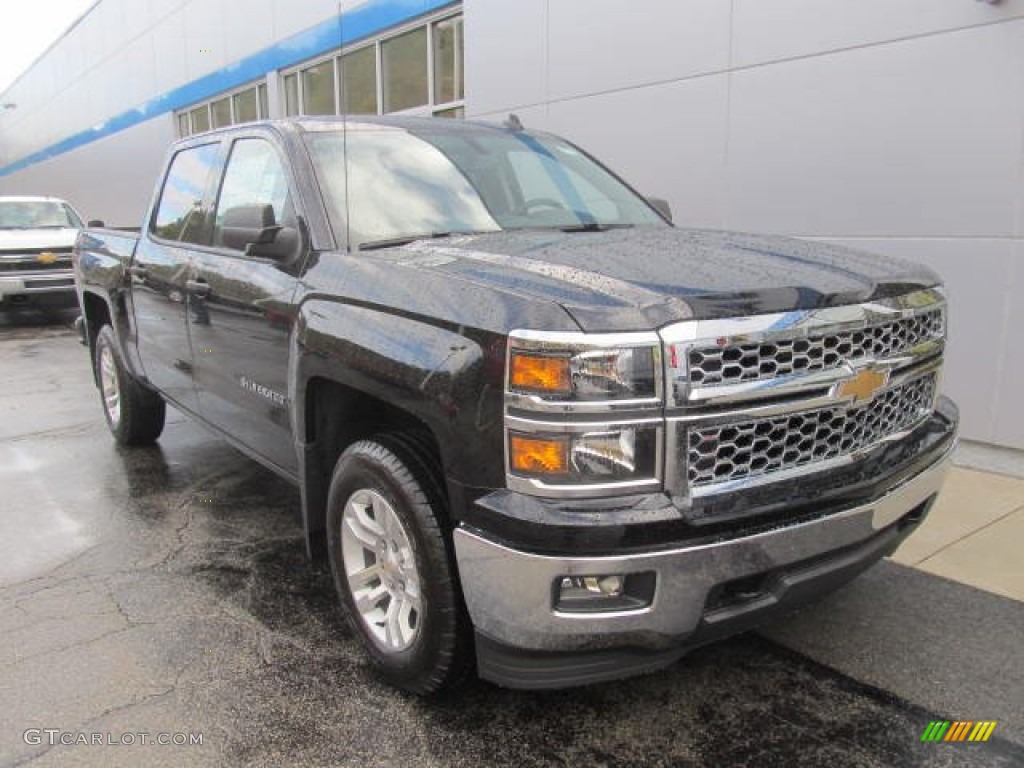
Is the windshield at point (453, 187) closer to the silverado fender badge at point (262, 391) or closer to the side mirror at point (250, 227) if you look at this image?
the side mirror at point (250, 227)

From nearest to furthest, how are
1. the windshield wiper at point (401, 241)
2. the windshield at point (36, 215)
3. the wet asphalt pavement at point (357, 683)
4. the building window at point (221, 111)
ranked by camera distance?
the wet asphalt pavement at point (357, 683), the windshield wiper at point (401, 241), the windshield at point (36, 215), the building window at point (221, 111)

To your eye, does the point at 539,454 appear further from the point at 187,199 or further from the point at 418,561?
the point at 187,199

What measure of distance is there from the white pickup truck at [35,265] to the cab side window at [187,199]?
7.96 m

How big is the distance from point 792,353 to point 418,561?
1243 millimetres

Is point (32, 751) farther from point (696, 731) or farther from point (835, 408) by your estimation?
point (835, 408)

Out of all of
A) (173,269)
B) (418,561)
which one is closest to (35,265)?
(173,269)

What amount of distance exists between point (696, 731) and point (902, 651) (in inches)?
39.4

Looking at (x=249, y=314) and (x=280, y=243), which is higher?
(x=280, y=243)

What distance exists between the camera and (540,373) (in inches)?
85.9

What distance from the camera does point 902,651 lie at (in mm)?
3170

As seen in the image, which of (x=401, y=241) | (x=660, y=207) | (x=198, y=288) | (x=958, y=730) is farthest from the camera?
(x=660, y=207)

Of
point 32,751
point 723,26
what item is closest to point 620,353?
point 32,751

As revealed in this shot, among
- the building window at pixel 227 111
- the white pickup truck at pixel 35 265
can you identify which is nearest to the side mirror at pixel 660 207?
the white pickup truck at pixel 35 265

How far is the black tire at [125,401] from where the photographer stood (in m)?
5.70
